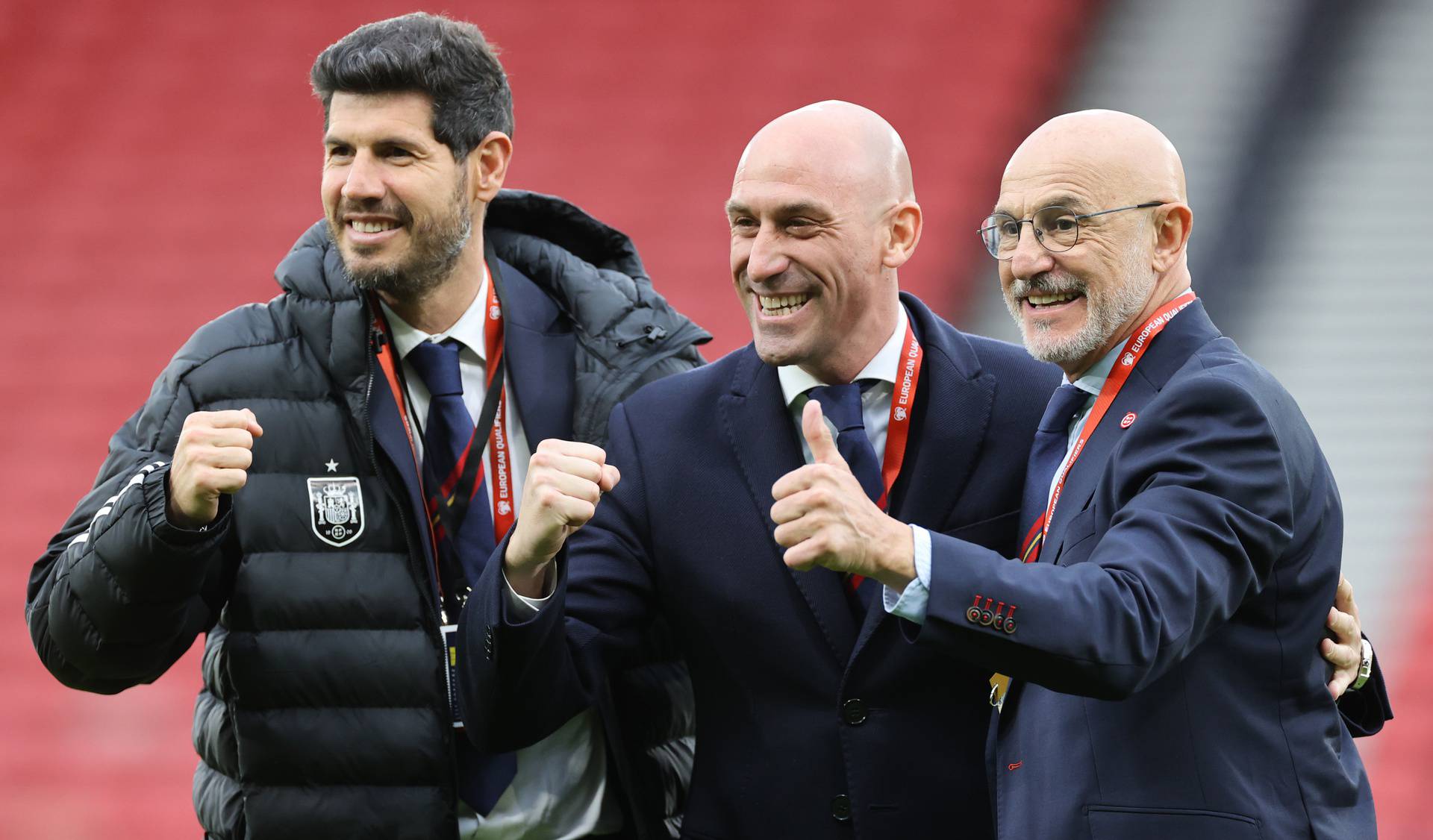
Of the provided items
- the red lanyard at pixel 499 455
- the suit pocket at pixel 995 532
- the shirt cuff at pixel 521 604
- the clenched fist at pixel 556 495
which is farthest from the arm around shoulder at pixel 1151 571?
the red lanyard at pixel 499 455

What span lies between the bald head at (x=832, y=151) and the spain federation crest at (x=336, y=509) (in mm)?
763

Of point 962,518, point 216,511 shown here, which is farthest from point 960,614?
point 216,511

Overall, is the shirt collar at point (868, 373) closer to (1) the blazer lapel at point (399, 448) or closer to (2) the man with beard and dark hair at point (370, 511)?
(2) the man with beard and dark hair at point (370, 511)

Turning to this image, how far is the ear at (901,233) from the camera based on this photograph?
2510mm

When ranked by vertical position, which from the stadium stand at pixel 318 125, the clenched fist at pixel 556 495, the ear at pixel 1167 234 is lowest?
the clenched fist at pixel 556 495

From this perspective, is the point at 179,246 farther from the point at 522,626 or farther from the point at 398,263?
the point at 522,626

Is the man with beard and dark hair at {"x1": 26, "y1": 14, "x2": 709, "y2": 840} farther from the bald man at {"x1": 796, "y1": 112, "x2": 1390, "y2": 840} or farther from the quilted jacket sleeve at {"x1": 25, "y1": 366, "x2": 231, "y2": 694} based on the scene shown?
the bald man at {"x1": 796, "y1": 112, "x2": 1390, "y2": 840}

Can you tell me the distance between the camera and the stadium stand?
654cm

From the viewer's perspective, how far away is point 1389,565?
5.80m

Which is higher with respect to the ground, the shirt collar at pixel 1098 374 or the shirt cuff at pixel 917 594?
the shirt collar at pixel 1098 374

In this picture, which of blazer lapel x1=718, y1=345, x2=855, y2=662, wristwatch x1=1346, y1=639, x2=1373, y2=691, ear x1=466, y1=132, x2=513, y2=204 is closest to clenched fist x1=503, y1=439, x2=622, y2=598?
blazer lapel x1=718, y1=345, x2=855, y2=662

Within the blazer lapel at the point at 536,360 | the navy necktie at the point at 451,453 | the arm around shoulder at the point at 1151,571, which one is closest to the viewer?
the arm around shoulder at the point at 1151,571

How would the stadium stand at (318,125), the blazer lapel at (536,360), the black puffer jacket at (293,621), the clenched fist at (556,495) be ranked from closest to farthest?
the clenched fist at (556,495), the black puffer jacket at (293,621), the blazer lapel at (536,360), the stadium stand at (318,125)

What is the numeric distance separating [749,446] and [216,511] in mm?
764
